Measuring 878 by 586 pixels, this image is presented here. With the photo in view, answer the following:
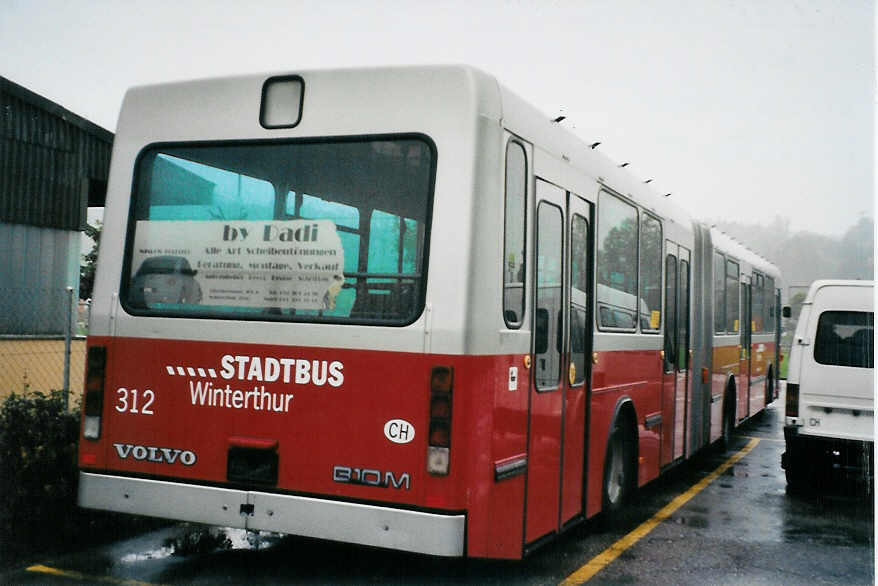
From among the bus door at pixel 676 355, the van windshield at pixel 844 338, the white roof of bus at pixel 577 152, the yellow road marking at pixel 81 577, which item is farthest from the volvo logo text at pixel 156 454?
the van windshield at pixel 844 338

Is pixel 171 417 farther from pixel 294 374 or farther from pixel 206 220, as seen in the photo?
pixel 206 220

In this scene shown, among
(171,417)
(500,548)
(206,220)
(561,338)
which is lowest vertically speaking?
(500,548)

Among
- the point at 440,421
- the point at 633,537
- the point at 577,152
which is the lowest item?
the point at 633,537

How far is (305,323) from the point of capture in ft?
16.4

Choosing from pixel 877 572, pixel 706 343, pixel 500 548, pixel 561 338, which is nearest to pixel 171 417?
pixel 500 548

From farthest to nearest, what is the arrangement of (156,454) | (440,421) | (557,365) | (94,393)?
1. (557,365)
2. (94,393)
3. (156,454)
4. (440,421)

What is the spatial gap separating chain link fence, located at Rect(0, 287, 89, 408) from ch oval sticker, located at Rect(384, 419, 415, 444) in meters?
7.34

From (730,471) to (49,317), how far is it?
29.5 feet

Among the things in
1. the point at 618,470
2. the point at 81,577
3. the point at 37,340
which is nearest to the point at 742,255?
the point at 618,470

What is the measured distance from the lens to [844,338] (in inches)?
381

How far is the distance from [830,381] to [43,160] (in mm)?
10238

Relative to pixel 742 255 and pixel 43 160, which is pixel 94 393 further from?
pixel 742 255

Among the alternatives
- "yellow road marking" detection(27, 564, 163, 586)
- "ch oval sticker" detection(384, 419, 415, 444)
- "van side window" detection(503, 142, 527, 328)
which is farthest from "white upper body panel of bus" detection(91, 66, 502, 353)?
"yellow road marking" detection(27, 564, 163, 586)

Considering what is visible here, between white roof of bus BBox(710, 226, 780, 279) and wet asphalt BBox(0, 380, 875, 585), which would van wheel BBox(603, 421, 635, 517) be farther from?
white roof of bus BBox(710, 226, 780, 279)
